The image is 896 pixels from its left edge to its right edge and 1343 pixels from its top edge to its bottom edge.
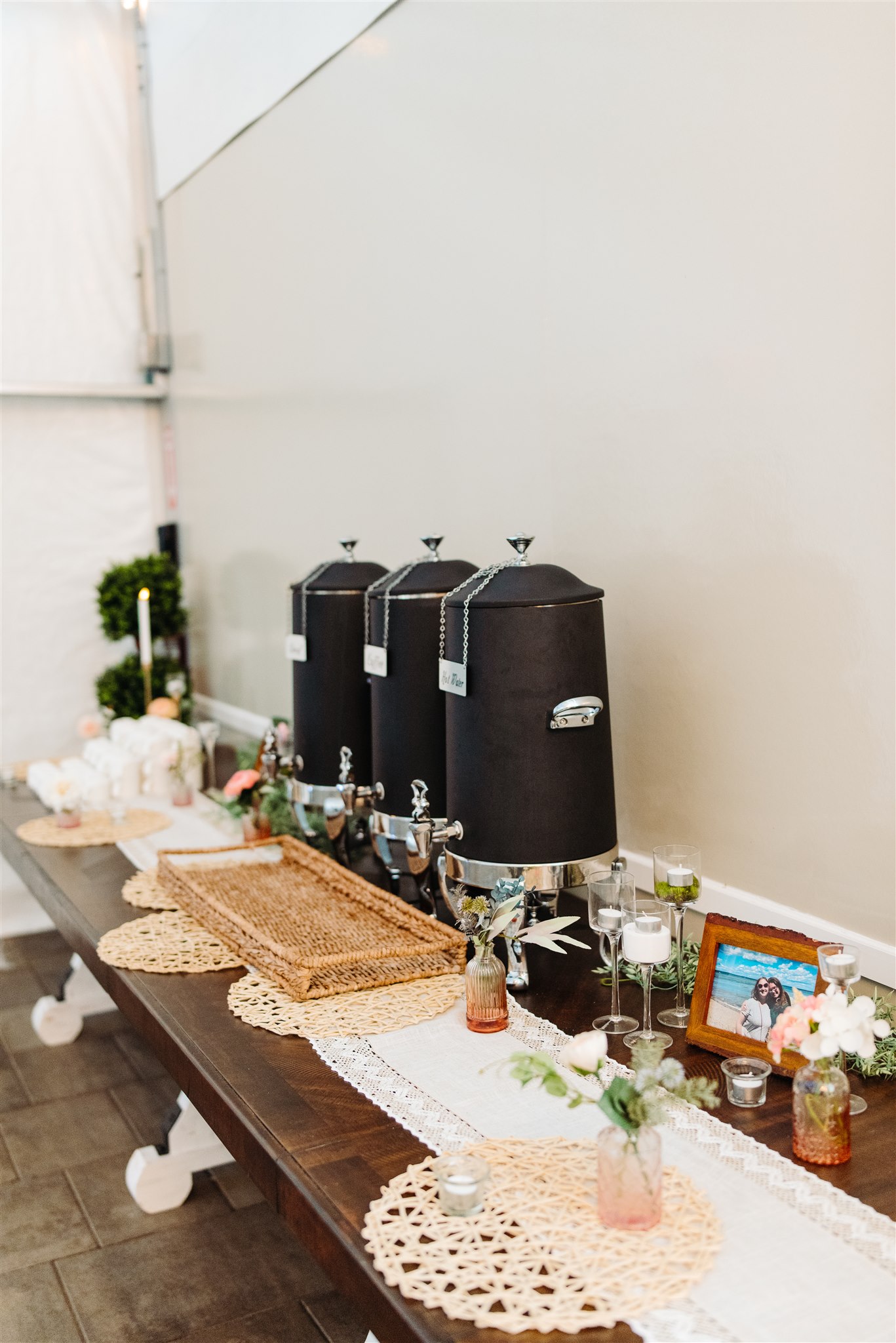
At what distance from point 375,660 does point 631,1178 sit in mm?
1085

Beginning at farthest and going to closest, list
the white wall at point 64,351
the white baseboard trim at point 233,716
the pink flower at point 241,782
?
the white wall at point 64,351
the white baseboard trim at point 233,716
the pink flower at point 241,782

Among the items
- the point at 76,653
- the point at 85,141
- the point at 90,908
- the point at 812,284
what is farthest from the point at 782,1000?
the point at 85,141

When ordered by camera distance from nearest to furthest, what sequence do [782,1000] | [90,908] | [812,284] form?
[782,1000], [812,284], [90,908]

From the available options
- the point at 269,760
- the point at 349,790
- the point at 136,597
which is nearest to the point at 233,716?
the point at 136,597

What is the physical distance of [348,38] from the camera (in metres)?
2.63

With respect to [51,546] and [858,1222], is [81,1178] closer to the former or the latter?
[858,1222]

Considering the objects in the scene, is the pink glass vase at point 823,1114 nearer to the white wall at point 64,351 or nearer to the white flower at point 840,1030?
the white flower at point 840,1030

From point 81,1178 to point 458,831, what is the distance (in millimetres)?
1323

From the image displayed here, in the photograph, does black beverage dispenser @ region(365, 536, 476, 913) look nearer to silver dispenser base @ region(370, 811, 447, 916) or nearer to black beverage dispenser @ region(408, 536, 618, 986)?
silver dispenser base @ region(370, 811, 447, 916)

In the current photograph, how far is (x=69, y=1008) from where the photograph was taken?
10.3ft

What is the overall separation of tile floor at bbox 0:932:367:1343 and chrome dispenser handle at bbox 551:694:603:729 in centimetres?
106

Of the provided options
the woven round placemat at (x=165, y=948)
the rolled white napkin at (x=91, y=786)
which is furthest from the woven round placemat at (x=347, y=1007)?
the rolled white napkin at (x=91, y=786)

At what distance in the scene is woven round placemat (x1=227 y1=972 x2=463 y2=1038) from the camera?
153 cm

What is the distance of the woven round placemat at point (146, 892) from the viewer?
2.13 metres
